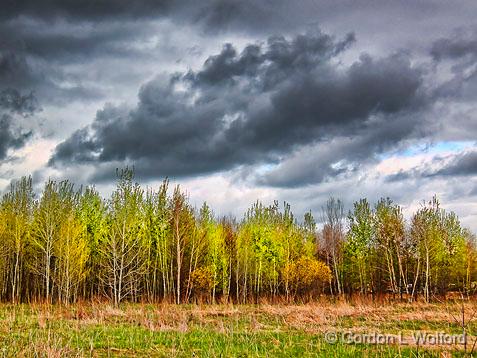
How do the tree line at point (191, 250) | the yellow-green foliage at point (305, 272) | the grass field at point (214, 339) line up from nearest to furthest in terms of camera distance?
the grass field at point (214, 339) → the tree line at point (191, 250) → the yellow-green foliage at point (305, 272)

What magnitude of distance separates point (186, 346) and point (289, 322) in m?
6.86

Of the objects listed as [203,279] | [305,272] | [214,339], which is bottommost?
[305,272]

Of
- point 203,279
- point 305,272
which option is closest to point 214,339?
point 203,279

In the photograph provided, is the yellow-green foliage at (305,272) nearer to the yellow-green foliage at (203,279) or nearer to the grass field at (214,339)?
the yellow-green foliage at (203,279)

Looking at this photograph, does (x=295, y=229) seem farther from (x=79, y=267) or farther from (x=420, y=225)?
(x=79, y=267)

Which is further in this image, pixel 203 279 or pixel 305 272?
pixel 305 272

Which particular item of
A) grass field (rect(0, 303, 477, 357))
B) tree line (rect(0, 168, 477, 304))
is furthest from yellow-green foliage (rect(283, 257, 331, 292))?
grass field (rect(0, 303, 477, 357))

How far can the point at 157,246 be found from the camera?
1738 inches

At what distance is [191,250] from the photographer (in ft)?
145

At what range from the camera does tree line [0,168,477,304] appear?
36750mm

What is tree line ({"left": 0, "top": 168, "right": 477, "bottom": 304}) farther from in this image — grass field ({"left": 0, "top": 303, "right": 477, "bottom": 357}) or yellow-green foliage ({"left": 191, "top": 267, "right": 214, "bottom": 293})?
grass field ({"left": 0, "top": 303, "right": 477, "bottom": 357})

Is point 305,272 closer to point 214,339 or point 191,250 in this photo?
point 191,250

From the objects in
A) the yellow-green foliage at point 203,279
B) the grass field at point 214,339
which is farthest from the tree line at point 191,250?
the grass field at point 214,339

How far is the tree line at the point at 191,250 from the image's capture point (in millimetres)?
36750
